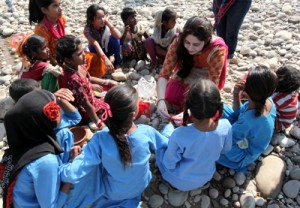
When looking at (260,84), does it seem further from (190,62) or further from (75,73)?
(75,73)

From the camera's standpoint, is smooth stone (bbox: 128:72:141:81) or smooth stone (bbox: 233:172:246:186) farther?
smooth stone (bbox: 128:72:141:81)

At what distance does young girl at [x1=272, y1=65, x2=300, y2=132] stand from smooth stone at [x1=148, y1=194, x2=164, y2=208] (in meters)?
1.56

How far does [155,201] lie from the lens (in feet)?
9.88

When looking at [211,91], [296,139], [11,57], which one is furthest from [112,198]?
[11,57]

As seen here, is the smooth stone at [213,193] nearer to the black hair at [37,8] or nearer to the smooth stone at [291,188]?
the smooth stone at [291,188]

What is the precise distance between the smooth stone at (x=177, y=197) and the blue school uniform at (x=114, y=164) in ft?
1.43

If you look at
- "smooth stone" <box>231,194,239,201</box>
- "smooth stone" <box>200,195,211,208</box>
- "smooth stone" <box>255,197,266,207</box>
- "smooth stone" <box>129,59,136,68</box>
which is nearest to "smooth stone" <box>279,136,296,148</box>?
"smooth stone" <box>255,197,266,207</box>

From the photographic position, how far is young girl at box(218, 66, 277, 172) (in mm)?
2740

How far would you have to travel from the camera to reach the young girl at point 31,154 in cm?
232

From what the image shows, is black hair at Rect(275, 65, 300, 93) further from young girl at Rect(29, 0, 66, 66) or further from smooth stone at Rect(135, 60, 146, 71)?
young girl at Rect(29, 0, 66, 66)

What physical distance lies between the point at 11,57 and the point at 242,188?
439 cm

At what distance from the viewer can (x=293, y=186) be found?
9.98 ft

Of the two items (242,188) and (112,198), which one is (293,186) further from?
(112,198)

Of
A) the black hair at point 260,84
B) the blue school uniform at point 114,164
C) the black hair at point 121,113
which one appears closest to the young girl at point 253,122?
the black hair at point 260,84
